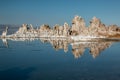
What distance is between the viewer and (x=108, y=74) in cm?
2459

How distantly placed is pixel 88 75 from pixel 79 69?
3.55 metres

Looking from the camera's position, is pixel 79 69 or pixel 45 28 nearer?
pixel 79 69

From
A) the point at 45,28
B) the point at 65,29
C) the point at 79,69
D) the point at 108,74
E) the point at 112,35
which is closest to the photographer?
the point at 108,74

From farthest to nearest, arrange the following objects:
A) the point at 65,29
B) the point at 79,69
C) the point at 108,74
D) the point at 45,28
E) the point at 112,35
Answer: the point at 45,28 → the point at 65,29 → the point at 112,35 → the point at 79,69 → the point at 108,74

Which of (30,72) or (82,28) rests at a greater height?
(82,28)

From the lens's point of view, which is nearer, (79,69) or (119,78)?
(119,78)

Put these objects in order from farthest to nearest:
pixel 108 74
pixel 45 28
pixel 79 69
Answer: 1. pixel 45 28
2. pixel 79 69
3. pixel 108 74

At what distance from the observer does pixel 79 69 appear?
89.8 feet

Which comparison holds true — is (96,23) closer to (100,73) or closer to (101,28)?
(101,28)

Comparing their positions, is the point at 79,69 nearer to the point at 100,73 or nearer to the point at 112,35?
the point at 100,73

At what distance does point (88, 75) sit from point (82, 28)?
80.4 metres

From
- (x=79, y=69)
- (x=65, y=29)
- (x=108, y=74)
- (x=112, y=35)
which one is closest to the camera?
(x=108, y=74)

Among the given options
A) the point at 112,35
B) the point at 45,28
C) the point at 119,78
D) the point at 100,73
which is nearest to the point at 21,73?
the point at 100,73

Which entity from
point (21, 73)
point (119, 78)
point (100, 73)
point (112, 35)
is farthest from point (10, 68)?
point (112, 35)
